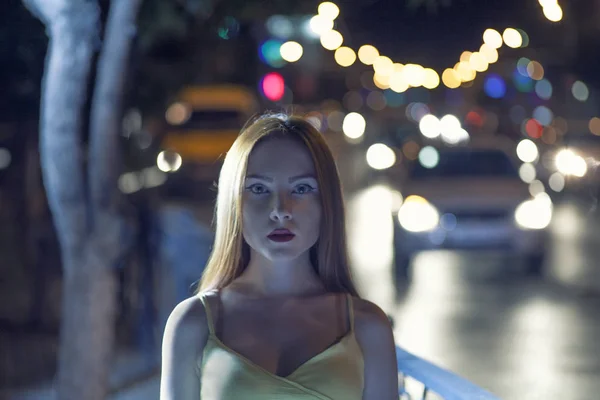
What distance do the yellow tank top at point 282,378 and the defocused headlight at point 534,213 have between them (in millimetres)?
11946

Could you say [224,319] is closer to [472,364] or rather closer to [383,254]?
[472,364]

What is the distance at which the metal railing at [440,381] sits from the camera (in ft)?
10.4

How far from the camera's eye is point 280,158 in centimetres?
255

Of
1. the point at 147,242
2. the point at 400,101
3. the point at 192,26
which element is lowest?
the point at 147,242

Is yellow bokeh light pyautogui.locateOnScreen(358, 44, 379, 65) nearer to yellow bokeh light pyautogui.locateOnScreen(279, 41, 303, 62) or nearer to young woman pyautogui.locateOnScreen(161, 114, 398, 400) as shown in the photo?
yellow bokeh light pyautogui.locateOnScreen(279, 41, 303, 62)

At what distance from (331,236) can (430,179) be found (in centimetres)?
1312

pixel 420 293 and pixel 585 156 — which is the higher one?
pixel 585 156

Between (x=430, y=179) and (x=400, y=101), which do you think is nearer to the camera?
(x=430, y=179)

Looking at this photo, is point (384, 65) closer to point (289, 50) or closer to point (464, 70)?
point (464, 70)

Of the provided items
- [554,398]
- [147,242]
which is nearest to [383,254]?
[147,242]

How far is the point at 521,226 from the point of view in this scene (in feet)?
46.8

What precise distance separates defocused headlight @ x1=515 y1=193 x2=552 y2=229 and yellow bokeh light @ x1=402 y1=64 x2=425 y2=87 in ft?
111

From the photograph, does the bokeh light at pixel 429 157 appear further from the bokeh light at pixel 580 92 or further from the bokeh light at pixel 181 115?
the bokeh light at pixel 580 92

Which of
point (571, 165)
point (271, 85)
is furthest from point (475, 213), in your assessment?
point (571, 165)
